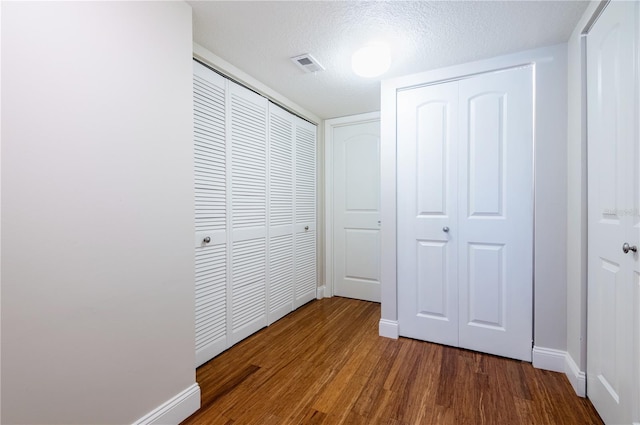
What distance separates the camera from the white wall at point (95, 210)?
93cm

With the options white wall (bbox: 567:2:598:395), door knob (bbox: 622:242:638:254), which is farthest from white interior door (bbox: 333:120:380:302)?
door knob (bbox: 622:242:638:254)

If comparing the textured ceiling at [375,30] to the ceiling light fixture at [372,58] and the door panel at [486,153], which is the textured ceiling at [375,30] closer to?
the ceiling light fixture at [372,58]

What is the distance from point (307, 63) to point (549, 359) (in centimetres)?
272

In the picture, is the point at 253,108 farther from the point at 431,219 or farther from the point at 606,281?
the point at 606,281

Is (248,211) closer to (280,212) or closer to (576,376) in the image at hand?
(280,212)

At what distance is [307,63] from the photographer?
2.12 meters

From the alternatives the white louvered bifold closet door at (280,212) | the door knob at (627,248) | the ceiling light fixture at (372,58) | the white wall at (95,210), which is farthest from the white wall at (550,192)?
the white wall at (95,210)

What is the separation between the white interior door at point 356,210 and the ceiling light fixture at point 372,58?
1351 millimetres

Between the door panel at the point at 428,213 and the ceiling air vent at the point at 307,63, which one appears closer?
the ceiling air vent at the point at 307,63

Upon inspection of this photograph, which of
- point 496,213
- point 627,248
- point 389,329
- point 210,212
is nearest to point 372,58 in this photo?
point 496,213

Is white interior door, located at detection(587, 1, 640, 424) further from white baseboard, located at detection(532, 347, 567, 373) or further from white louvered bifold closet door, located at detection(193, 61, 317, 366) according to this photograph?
white louvered bifold closet door, located at detection(193, 61, 317, 366)

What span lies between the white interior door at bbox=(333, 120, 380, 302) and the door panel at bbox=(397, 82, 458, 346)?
3.05 feet

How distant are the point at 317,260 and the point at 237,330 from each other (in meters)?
1.38

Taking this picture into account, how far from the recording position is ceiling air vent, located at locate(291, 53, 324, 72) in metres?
2.03
